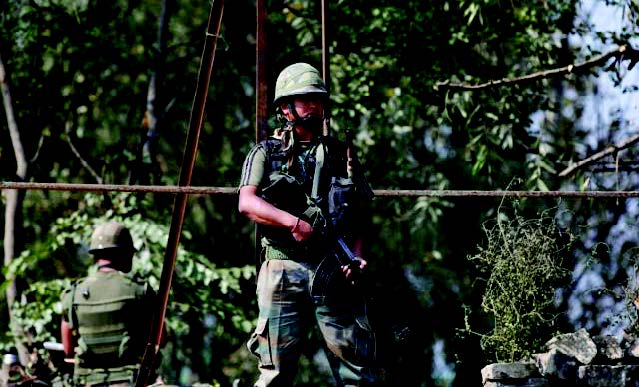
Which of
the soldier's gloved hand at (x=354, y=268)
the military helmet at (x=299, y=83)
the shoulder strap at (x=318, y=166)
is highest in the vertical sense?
the military helmet at (x=299, y=83)

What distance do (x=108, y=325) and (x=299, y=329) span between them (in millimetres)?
1864

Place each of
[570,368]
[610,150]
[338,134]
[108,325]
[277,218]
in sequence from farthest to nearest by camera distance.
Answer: [338,134] < [610,150] < [108,325] < [570,368] < [277,218]

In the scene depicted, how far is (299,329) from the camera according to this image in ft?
16.6

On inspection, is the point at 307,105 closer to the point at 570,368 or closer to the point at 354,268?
the point at 354,268

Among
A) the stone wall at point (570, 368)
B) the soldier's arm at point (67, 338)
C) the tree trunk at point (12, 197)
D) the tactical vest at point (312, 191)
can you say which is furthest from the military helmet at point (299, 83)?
the tree trunk at point (12, 197)

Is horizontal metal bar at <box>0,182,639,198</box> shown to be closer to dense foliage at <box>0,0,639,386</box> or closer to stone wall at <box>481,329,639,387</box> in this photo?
stone wall at <box>481,329,639,387</box>

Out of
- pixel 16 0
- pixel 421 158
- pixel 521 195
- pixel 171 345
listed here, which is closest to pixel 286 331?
pixel 521 195

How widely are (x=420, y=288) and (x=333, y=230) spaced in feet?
33.6

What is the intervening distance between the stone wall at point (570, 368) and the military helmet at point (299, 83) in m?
1.56

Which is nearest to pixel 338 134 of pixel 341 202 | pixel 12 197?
pixel 12 197

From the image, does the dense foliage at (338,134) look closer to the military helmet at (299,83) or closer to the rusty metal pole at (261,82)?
the rusty metal pole at (261,82)

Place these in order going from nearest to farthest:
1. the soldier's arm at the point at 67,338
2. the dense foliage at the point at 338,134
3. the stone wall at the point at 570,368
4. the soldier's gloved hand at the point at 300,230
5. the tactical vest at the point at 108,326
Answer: the soldier's gloved hand at the point at 300,230, the stone wall at the point at 570,368, the tactical vest at the point at 108,326, the soldier's arm at the point at 67,338, the dense foliage at the point at 338,134

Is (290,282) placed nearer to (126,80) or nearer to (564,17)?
(564,17)

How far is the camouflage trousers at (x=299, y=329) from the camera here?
497cm
